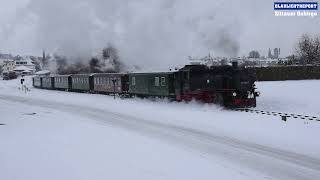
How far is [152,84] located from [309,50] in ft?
155

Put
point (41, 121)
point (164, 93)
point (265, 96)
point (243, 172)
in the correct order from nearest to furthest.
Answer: point (243, 172) → point (41, 121) → point (164, 93) → point (265, 96)

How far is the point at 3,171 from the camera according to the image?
387 inches

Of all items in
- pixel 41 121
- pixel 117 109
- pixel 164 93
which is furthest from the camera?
pixel 164 93

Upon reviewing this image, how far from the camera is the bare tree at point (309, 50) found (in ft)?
228

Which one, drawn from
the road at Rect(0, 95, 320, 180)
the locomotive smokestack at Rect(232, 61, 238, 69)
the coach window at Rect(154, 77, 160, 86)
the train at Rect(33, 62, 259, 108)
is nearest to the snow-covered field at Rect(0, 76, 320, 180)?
the road at Rect(0, 95, 320, 180)

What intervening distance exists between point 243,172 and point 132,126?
9.06m

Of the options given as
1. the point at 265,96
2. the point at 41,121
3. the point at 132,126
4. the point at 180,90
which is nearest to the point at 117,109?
the point at 180,90

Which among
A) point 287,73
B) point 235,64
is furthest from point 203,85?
point 287,73

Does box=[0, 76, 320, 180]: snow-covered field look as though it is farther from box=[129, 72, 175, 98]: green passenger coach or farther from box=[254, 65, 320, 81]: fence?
box=[254, 65, 320, 81]: fence

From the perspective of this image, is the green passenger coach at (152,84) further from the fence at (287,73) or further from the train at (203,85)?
the fence at (287,73)

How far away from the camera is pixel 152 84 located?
101 ft

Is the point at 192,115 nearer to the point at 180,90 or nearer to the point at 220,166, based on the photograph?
the point at 180,90

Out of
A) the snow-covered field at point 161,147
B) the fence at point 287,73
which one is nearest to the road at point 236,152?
the snow-covered field at point 161,147

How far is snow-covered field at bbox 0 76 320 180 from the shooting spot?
31.2 feet
